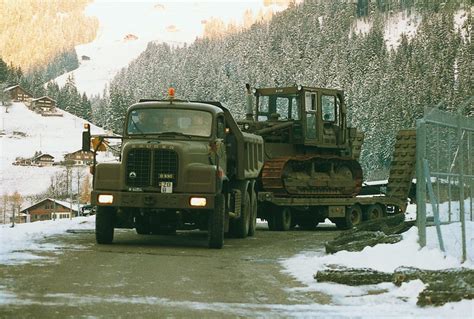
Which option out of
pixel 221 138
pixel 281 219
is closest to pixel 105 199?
pixel 221 138

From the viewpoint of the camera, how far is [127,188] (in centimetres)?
1756

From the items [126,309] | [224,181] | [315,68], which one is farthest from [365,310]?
[315,68]

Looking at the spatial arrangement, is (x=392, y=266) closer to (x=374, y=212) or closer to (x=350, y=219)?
(x=350, y=219)

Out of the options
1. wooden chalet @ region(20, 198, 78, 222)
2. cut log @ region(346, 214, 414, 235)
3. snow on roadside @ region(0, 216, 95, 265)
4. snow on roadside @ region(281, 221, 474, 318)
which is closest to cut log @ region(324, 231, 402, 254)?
snow on roadside @ region(281, 221, 474, 318)

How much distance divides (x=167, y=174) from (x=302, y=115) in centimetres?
1054

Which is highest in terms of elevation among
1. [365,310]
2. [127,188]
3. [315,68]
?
[315,68]

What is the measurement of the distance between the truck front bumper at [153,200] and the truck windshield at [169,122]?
1.75 metres

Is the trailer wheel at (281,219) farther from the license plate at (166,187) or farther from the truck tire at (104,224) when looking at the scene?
the license plate at (166,187)

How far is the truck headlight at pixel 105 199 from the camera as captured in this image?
57.6 ft

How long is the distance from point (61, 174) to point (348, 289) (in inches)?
7505

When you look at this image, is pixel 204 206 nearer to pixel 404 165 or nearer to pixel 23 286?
pixel 23 286

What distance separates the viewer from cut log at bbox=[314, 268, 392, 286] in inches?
456

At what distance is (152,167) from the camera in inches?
688

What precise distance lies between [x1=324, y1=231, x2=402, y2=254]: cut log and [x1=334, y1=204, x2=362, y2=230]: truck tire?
10.7 metres
